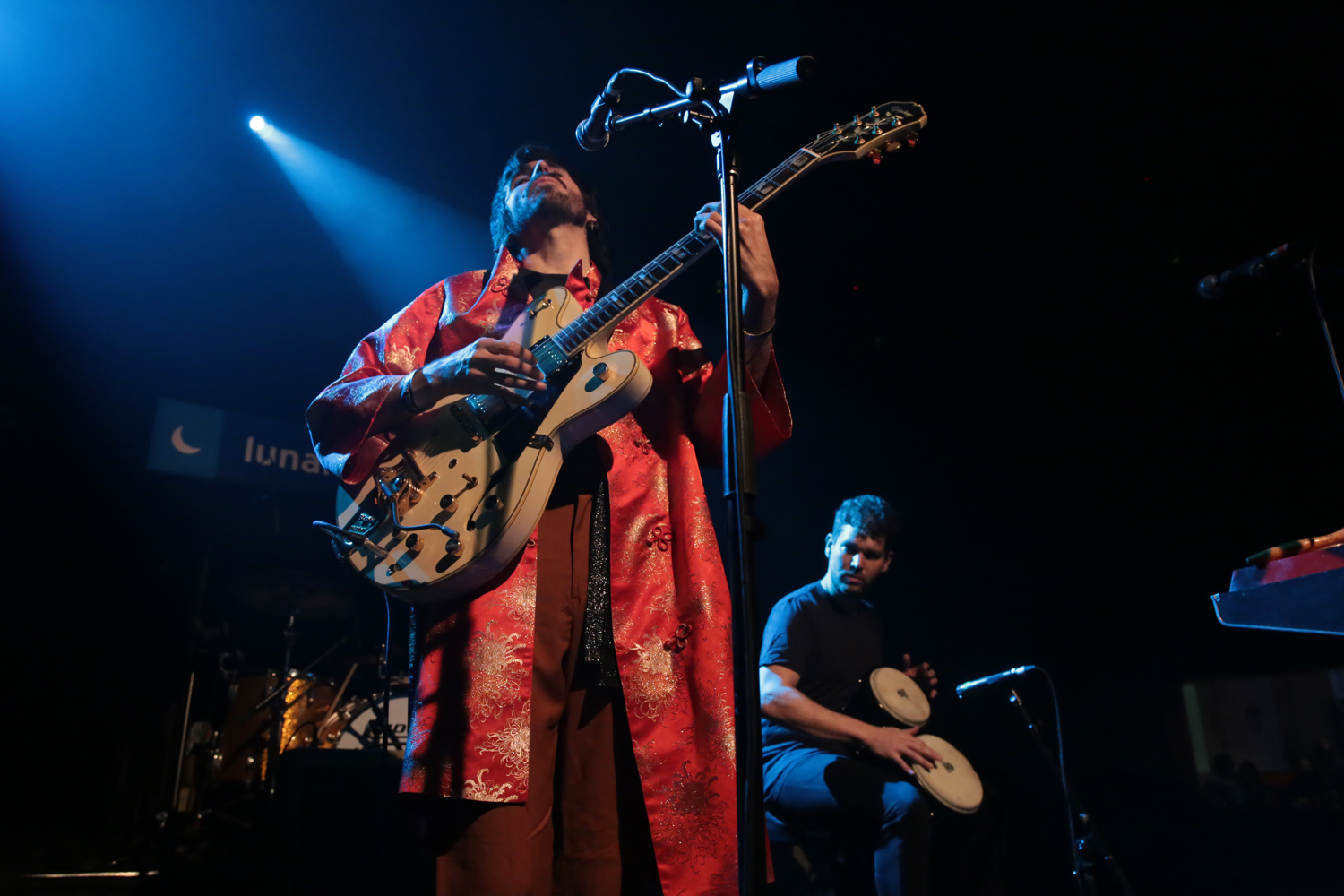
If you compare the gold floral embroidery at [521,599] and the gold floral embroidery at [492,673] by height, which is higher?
the gold floral embroidery at [521,599]

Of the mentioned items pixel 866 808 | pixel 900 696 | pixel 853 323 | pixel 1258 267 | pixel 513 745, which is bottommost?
pixel 866 808

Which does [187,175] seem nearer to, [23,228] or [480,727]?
[23,228]

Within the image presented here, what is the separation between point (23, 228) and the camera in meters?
4.45

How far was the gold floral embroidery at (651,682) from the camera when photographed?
1.42 m

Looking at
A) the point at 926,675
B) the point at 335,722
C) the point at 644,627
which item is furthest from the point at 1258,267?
the point at 335,722

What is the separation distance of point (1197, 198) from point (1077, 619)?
2577 millimetres

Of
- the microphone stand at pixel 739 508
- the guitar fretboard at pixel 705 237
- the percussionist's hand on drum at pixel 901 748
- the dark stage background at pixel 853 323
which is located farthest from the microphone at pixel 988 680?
the microphone stand at pixel 739 508

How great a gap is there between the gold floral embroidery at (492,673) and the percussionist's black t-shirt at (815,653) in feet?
6.93

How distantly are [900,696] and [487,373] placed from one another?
2478 millimetres

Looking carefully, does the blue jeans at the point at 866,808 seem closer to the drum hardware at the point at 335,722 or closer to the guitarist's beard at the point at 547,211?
the guitarist's beard at the point at 547,211

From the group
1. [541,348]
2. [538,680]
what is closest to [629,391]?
[541,348]

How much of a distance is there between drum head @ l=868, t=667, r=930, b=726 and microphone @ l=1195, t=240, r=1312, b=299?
76.8 inches

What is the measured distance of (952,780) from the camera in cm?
303

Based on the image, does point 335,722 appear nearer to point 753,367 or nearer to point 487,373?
point 487,373
